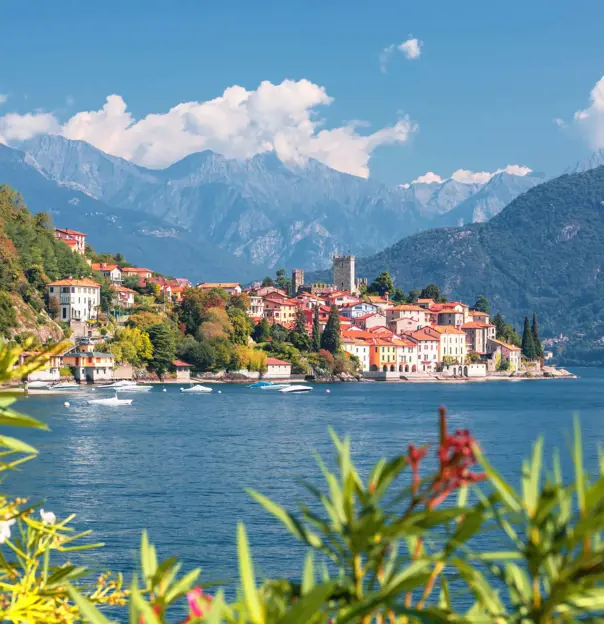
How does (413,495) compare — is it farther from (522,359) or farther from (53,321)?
(522,359)

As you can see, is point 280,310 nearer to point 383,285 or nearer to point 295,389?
point 295,389

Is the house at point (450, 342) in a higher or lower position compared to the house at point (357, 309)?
lower

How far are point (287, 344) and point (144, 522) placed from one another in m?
64.0

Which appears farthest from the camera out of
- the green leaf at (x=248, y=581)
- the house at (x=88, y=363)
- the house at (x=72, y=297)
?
the house at (x=72, y=297)

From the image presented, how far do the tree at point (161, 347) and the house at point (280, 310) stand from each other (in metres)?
18.4

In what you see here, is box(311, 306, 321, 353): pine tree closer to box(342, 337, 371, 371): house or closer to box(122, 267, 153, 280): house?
box(342, 337, 371, 371): house

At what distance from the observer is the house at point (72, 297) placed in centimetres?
7231

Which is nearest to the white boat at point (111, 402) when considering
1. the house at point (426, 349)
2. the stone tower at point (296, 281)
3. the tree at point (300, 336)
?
the tree at point (300, 336)

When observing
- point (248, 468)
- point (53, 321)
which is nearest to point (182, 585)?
point (248, 468)

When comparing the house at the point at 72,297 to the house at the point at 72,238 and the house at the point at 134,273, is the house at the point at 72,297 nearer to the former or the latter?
the house at the point at 72,238

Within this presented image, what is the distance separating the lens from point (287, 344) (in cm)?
8331

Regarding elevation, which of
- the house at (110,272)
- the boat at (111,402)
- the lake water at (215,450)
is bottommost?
the lake water at (215,450)

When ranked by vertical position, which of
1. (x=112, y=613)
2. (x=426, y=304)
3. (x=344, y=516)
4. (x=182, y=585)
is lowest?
(x=112, y=613)

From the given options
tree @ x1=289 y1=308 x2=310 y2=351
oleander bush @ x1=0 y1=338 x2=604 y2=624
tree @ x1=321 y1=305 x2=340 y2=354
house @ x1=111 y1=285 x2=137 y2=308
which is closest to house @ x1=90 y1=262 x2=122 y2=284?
house @ x1=111 y1=285 x2=137 y2=308
